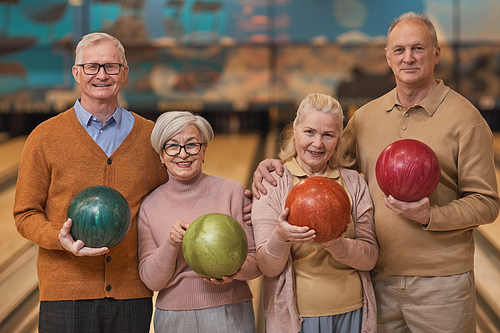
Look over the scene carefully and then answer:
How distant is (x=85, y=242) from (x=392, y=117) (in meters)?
1.08

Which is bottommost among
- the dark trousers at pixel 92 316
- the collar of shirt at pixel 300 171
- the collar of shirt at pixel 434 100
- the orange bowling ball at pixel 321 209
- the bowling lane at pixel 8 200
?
the bowling lane at pixel 8 200

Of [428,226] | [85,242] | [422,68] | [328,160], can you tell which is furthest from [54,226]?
[422,68]

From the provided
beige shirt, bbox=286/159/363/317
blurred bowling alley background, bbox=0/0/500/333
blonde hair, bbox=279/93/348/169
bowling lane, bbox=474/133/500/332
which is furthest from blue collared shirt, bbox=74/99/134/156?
blurred bowling alley background, bbox=0/0/500/333

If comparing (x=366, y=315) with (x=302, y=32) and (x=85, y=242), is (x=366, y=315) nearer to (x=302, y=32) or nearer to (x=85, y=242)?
(x=85, y=242)

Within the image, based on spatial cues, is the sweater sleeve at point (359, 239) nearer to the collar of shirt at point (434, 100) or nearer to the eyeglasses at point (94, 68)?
the collar of shirt at point (434, 100)

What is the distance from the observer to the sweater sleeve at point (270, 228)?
5.00ft

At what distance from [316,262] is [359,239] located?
152 mm

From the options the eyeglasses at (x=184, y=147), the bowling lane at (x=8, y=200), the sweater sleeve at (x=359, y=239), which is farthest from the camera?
the bowling lane at (x=8, y=200)

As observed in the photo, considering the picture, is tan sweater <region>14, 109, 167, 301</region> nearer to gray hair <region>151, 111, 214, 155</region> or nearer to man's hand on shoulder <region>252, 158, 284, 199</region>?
gray hair <region>151, 111, 214, 155</region>

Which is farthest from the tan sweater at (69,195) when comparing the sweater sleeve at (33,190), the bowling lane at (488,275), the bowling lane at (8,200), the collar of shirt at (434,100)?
the bowling lane at (488,275)

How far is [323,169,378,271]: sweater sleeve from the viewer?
1537mm

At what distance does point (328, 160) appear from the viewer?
5.67ft

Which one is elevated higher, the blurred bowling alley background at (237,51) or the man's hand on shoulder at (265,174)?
the blurred bowling alley background at (237,51)

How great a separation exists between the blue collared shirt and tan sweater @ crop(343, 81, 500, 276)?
0.85 meters
